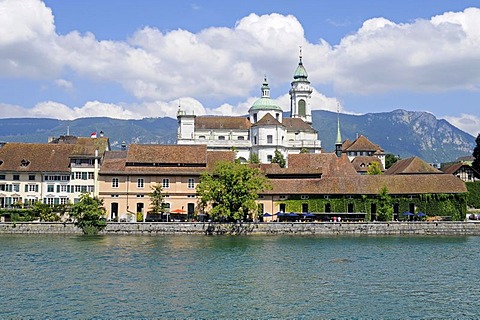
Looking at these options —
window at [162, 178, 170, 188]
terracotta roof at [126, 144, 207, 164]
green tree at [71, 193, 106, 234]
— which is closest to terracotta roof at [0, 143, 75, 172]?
terracotta roof at [126, 144, 207, 164]

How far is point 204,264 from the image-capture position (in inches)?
1697

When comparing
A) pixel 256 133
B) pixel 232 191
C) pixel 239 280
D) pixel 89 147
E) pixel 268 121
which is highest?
pixel 268 121

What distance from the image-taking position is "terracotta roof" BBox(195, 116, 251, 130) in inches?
4628

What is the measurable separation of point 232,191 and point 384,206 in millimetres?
A: 18006

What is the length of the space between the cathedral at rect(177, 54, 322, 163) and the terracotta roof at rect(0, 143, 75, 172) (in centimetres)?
3441

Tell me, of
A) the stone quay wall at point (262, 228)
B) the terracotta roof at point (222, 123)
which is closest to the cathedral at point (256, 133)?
the terracotta roof at point (222, 123)

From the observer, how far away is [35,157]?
7694cm

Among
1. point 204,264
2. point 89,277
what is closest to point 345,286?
point 204,264

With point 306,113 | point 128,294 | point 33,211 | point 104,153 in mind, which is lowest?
point 128,294

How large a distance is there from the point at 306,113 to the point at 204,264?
9987cm

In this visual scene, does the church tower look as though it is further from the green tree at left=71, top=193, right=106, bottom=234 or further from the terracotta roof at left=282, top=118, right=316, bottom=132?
the green tree at left=71, top=193, right=106, bottom=234

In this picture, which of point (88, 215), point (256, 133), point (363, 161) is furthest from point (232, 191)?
point (363, 161)

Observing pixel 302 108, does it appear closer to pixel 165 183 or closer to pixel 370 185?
pixel 370 185

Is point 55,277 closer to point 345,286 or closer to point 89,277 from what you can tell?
point 89,277
